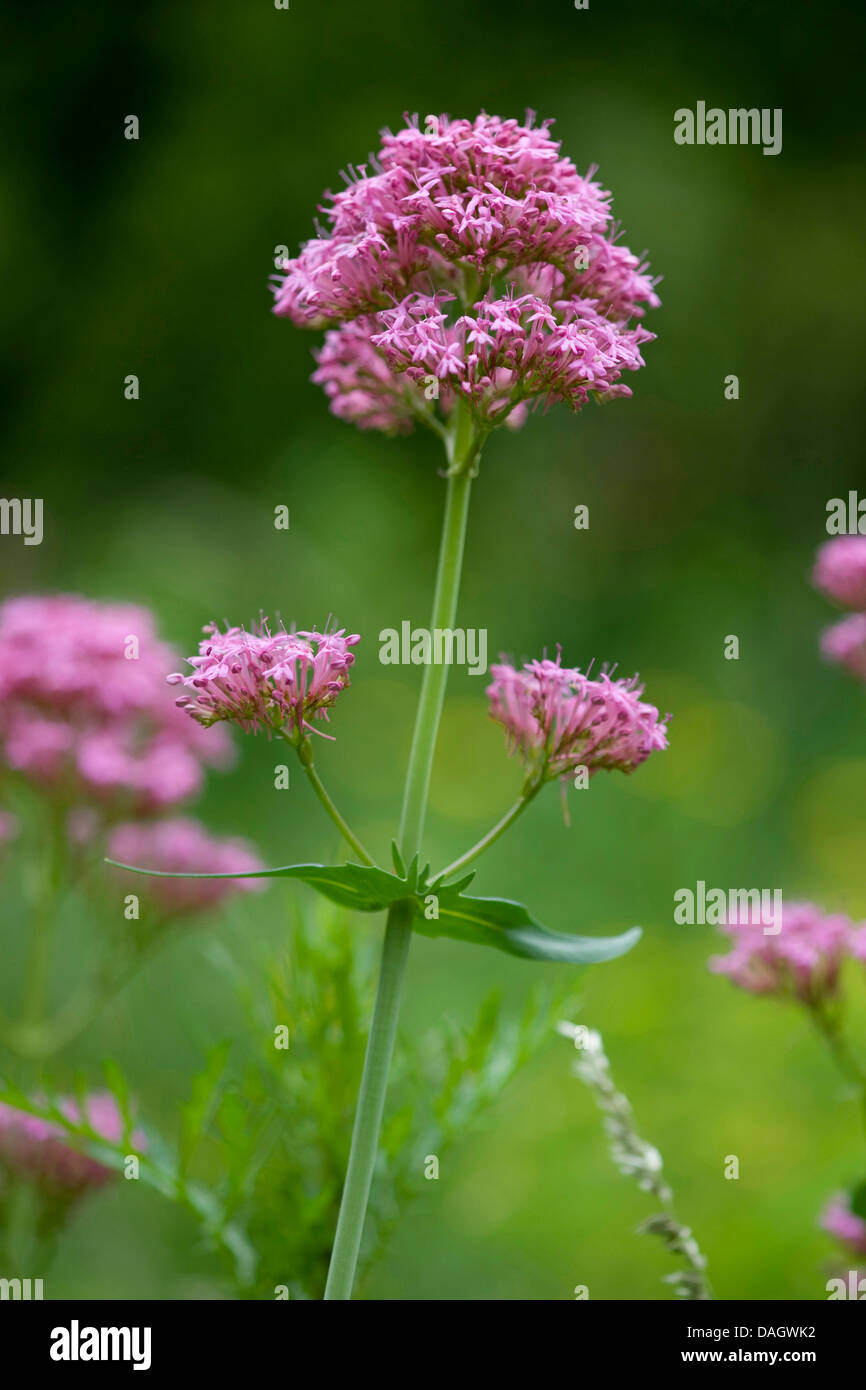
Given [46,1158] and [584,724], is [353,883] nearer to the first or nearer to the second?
[584,724]

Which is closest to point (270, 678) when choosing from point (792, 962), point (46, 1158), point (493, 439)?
point (792, 962)

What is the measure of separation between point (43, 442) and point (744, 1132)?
155 inches

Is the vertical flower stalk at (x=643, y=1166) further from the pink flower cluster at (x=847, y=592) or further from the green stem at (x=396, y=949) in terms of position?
the pink flower cluster at (x=847, y=592)

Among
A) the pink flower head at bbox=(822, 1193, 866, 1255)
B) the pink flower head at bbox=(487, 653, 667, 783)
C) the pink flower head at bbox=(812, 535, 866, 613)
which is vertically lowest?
the pink flower head at bbox=(822, 1193, 866, 1255)

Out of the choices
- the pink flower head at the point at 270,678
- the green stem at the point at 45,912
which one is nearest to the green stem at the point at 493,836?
the pink flower head at the point at 270,678

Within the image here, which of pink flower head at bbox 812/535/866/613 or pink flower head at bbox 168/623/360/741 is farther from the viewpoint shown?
pink flower head at bbox 812/535/866/613

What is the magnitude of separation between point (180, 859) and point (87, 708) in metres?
0.22

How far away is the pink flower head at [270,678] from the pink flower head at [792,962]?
1.87 ft

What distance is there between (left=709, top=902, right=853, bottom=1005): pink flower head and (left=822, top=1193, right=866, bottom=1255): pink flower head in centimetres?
20

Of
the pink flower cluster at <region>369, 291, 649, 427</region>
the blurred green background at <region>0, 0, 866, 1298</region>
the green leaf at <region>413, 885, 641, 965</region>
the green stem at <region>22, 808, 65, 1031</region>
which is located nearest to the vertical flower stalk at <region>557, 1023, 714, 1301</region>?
the green leaf at <region>413, 885, 641, 965</region>

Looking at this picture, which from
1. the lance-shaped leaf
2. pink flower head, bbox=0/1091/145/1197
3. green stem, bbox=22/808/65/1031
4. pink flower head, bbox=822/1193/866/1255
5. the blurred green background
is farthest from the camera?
the blurred green background

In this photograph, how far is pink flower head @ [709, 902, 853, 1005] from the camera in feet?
3.95

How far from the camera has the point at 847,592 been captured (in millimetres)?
1397

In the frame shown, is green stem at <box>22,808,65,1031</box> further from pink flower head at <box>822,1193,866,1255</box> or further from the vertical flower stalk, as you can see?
pink flower head at <box>822,1193,866,1255</box>
